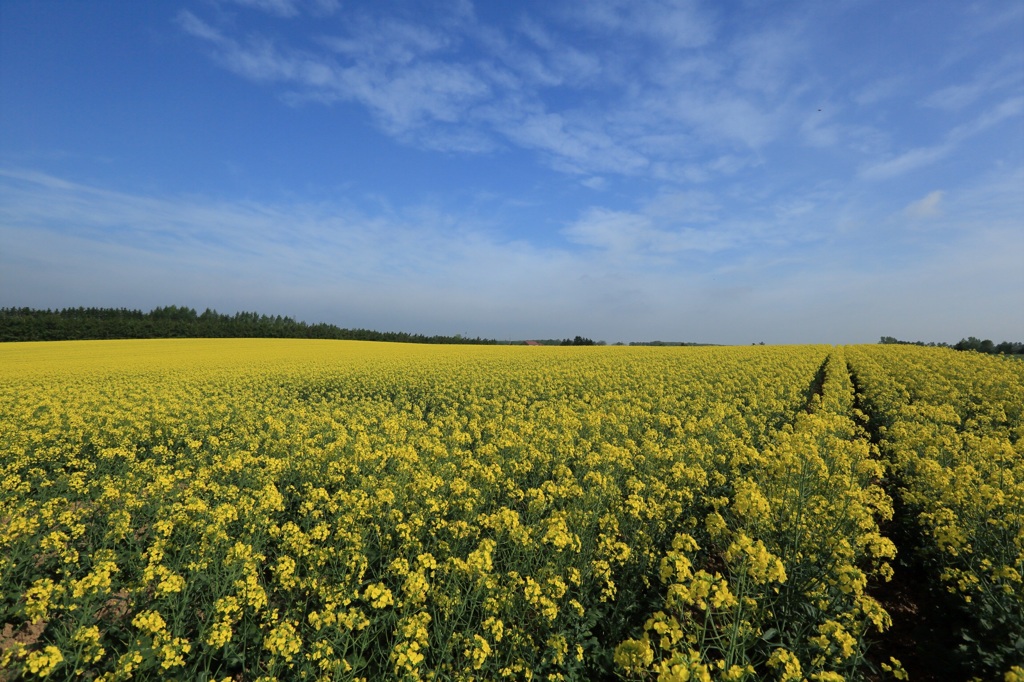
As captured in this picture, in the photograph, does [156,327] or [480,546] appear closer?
[480,546]

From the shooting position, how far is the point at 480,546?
452cm

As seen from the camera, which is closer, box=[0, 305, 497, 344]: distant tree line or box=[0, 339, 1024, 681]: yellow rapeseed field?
box=[0, 339, 1024, 681]: yellow rapeseed field

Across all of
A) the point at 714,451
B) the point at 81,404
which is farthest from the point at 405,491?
the point at 81,404

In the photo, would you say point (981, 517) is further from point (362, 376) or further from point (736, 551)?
point (362, 376)

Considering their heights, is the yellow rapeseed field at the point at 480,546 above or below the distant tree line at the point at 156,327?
below

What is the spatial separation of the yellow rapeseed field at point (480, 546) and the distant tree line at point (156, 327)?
5501cm

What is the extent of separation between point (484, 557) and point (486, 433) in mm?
6685

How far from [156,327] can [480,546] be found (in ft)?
228

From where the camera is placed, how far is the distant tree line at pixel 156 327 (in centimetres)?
5022

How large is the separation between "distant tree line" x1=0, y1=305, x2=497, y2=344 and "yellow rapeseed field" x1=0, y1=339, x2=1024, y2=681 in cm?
5501

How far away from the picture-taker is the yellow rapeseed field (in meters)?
3.74

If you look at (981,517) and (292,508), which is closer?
(981,517)

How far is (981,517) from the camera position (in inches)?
237

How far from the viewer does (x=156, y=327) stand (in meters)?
56.5
